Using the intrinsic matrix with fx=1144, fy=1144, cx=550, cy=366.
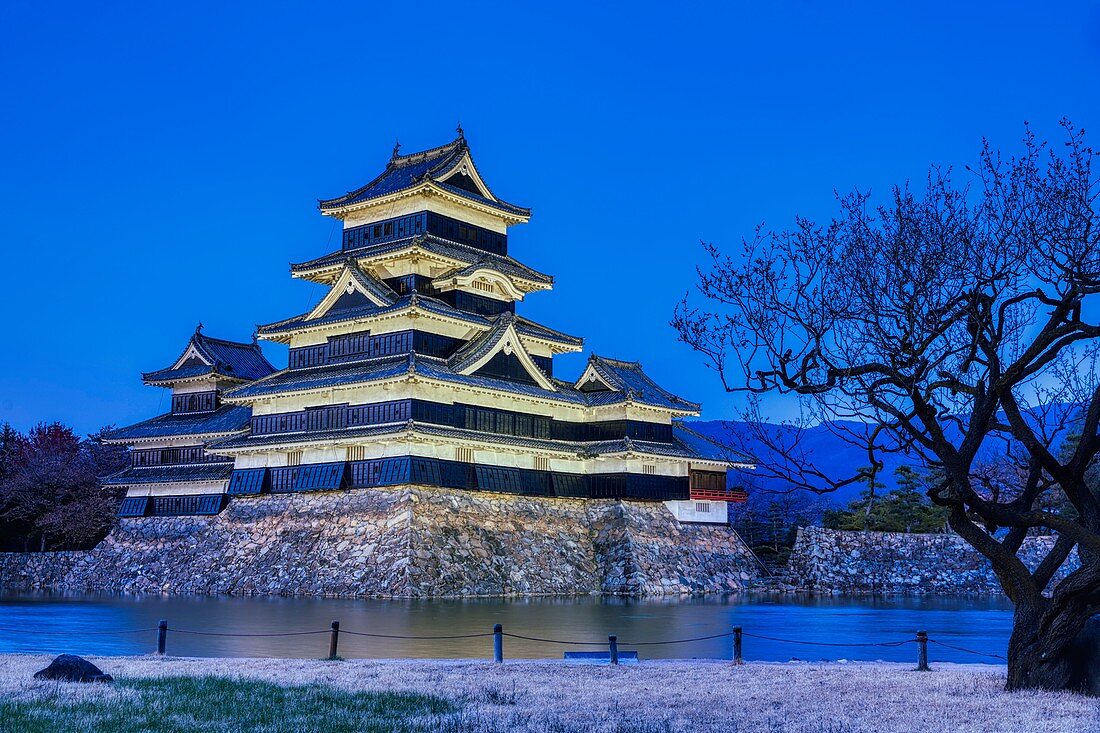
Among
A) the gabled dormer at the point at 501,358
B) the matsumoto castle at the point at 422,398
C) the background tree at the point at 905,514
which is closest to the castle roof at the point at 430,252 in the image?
the matsumoto castle at the point at 422,398

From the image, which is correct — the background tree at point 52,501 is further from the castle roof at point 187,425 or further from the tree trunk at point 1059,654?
the tree trunk at point 1059,654

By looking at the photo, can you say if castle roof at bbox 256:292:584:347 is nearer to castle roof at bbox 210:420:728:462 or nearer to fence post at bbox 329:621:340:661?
castle roof at bbox 210:420:728:462

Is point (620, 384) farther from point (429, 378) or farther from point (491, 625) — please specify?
point (491, 625)

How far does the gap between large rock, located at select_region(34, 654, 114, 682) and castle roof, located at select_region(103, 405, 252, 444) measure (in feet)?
139

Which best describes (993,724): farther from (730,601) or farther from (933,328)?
(730,601)

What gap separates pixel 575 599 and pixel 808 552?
15505 mm

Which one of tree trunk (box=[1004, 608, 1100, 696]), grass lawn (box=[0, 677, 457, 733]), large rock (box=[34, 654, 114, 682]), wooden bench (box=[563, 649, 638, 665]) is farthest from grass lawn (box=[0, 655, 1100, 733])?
wooden bench (box=[563, 649, 638, 665])

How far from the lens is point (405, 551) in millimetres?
44469

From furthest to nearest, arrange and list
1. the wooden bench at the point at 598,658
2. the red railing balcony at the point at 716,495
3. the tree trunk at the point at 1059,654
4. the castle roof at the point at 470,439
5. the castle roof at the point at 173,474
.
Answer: the red railing balcony at the point at 716,495 → the castle roof at the point at 173,474 → the castle roof at the point at 470,439 → the wooden bench at the point at 598,658 → the tree trunk at the point at 1059,654

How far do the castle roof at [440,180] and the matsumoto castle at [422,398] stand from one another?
0.11 m

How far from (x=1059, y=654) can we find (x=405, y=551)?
102 ft

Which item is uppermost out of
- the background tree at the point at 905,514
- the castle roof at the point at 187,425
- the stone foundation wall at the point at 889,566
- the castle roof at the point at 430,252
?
the castle roof at the point at 430,252

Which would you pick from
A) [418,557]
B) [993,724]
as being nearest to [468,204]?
[418,557]

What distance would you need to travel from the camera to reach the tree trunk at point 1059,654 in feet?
52.8
